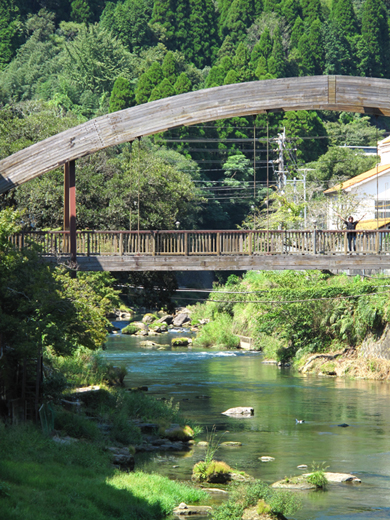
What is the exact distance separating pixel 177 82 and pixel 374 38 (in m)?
40.3

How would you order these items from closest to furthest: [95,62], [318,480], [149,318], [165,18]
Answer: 1. [318,480]
2. [149,318]
3. [95,62]
4. [165,18]

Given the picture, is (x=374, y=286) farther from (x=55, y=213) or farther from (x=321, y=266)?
(x=55, y=213)

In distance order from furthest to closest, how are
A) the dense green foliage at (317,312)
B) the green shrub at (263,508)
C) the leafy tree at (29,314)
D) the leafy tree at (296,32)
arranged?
the leafy tree at (296,32) < the dense green foliage at (317,312) < the leafy tree at (29,314) < the green shrub at (263,508)

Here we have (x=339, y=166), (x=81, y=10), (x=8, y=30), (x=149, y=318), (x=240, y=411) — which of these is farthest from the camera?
(x=81, y=10)

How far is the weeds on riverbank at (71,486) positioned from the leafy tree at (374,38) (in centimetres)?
9519

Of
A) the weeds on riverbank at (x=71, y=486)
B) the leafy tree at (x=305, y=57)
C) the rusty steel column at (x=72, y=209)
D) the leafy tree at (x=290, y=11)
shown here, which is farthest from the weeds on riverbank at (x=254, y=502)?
the leafy tree at (x=290, y=11)

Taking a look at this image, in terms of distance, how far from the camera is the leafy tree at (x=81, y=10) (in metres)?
103

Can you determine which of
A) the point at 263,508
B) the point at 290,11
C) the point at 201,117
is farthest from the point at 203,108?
the point at 290,11

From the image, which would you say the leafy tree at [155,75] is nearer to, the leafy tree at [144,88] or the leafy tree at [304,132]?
the leafy tree at [144,88]

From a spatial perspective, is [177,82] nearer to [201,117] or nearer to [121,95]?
[121,95]

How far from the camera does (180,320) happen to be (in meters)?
55.4

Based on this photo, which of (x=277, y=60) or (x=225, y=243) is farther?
(x=277, y=60)

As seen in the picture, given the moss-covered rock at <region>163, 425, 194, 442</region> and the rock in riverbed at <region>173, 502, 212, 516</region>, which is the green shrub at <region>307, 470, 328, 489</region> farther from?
the moss-covered rock at <region>163, 425, 194, 442</region>

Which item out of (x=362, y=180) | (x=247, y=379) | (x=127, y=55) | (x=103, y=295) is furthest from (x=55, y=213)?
(x=127, y=55)
